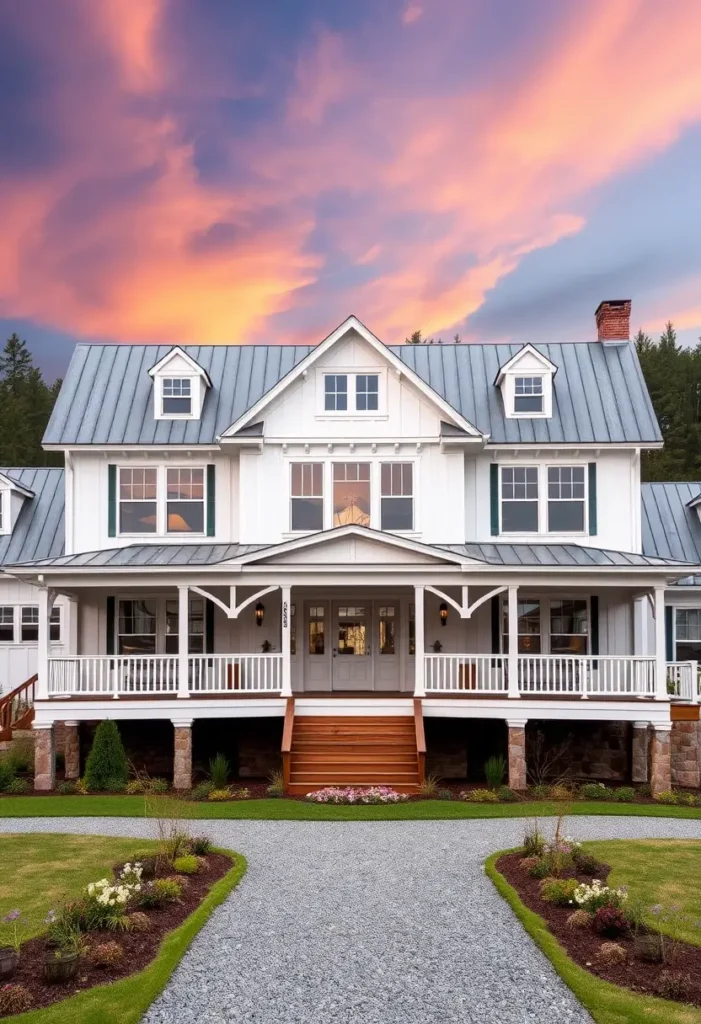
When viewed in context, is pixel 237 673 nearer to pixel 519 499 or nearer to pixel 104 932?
pixel 519 499

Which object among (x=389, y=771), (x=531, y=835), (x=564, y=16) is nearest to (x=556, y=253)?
(x=564, y=16)

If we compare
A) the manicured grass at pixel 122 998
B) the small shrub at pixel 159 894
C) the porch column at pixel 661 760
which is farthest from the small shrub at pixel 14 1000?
the porch column at pixel 661 760

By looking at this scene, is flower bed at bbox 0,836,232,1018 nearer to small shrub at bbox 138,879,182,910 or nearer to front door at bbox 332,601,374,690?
small shrub at bbox 138,879,182,910

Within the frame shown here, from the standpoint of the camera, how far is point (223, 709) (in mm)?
19766

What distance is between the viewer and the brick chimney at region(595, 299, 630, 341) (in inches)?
996

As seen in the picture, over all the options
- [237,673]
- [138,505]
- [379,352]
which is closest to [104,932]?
[237,673]

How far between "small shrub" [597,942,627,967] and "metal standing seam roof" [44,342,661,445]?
49.8 ft

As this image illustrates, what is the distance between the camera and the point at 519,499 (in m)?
22.7

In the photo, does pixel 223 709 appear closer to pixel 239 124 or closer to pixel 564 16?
pixel 239 124

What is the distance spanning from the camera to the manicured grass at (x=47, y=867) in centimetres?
1049

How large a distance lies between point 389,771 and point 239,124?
16.0 m

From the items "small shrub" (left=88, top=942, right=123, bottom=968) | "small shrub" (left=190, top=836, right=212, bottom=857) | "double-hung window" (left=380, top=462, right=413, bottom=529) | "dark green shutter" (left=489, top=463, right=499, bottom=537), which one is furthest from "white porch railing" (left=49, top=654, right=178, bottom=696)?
"small shrub" (left=88, top=942, right=123, bottom=968)

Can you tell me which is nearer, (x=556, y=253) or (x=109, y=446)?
(x=109, y=446)

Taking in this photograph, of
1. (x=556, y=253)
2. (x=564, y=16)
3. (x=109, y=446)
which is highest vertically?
(x=564, y=16)
